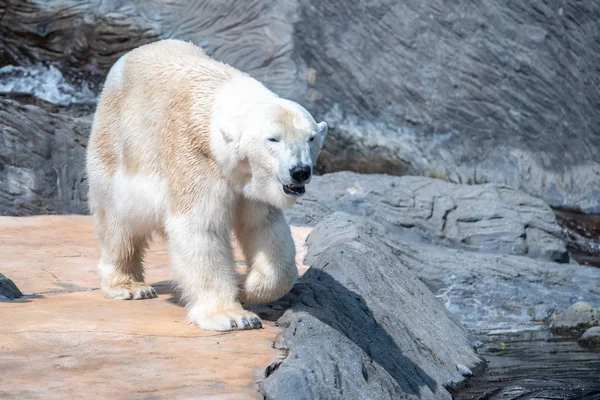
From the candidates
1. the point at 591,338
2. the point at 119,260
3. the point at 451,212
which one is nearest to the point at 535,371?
the point at 591,338

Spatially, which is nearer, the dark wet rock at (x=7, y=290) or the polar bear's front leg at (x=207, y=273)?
the polar bear's front leg at (x=207, y=273)

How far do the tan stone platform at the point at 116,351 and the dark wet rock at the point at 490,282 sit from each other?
2.51 metres

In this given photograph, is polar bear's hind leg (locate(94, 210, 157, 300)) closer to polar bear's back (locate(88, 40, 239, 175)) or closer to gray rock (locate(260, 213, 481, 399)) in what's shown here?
polar bear's back (locate(88, 40, 239, 175))

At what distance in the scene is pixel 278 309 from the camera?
16.2ft

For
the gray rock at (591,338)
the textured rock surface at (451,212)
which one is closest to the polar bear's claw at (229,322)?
the gray rock at (591,338)

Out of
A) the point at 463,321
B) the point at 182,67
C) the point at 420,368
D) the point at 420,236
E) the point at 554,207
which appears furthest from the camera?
the point at 554,207

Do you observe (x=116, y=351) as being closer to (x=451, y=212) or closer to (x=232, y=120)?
(x=232, y=120)

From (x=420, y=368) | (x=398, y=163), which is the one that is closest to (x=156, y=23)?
(x=398, y=163)

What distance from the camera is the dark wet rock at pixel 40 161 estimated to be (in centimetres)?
859

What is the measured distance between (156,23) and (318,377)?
8197mm

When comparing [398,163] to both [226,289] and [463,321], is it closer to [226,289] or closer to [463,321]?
[463,321]

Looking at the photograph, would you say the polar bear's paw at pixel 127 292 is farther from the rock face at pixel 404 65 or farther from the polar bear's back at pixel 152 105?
the rock face at pixel 404 65

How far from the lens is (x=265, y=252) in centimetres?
462

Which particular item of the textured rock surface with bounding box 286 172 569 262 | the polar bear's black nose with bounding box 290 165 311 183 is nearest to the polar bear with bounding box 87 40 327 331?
the polar bear's black nose with bounding box 290 165 311 183
